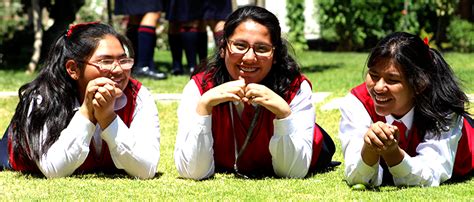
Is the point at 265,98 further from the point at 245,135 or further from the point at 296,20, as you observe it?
the point at 296,20

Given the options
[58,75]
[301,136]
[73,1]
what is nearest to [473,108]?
[301,136]

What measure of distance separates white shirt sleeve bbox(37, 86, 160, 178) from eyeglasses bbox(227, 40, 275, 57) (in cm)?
56

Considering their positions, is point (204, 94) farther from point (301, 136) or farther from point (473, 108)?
point (473, 108)

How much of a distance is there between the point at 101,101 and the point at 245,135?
2.42ft

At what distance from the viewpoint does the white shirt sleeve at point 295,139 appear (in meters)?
4.26

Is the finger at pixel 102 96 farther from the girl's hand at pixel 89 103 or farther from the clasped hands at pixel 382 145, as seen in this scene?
the clasped hands at pixel 382 145

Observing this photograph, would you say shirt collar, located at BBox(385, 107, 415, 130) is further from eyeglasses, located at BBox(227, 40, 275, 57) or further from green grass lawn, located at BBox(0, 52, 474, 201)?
eyeglasses, located at BBox(227, 40, 275, 57)

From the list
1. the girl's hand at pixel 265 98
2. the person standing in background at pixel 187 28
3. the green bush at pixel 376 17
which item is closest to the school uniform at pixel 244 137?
the girl's hand at pixel 265 98

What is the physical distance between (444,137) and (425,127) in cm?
10

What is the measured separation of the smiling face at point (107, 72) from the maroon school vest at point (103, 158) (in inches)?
6.1

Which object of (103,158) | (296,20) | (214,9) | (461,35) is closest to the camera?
(103,158)

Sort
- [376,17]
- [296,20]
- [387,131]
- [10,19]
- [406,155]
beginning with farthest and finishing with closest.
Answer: [296,20] < [376,17] < [10,19] < [406,155] < [387,131]

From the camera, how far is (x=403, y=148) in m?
4.22

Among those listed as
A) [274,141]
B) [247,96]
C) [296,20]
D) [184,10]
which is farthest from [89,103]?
[296,20]
